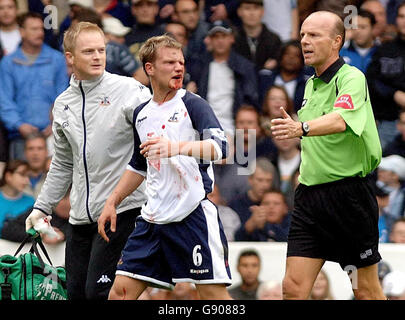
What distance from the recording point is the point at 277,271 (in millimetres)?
9992

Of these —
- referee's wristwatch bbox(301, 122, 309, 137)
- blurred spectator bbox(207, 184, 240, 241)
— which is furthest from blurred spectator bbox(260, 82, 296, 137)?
referee's wristwatch bbox(301, 122, 309, 137)

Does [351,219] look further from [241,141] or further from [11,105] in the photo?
[11,105]

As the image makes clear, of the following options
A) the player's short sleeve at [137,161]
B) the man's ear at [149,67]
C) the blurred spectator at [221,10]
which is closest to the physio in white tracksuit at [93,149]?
the player's short sleeve at [137,161]

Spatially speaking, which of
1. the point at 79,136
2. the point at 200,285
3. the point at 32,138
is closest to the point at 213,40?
the point at 32,138

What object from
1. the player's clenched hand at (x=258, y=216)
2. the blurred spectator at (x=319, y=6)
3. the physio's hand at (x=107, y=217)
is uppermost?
the blurred spectator at (x=319, y=6)

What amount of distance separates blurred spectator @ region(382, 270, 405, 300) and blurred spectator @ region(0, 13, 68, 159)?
3.05 metres

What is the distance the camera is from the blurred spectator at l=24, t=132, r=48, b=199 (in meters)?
10.5

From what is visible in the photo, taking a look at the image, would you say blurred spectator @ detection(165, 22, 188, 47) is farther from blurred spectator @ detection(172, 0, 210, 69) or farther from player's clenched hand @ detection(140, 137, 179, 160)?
player's clenched hand @ detection(140, 137, 179, 160)

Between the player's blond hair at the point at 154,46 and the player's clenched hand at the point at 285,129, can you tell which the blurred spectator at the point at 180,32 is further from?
the player's clenched hand at the point at 285,129

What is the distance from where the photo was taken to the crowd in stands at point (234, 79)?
1028cm

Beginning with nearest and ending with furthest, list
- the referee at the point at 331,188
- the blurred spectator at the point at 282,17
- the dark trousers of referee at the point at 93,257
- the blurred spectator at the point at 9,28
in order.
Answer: the referee at the point at 331,188 → the dark trousers of referee at the point at 93,257 → the blurred spectator at the point at 282,17 → the blurred spectator at the point at 9,28

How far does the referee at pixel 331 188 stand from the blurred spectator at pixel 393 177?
2.20m
